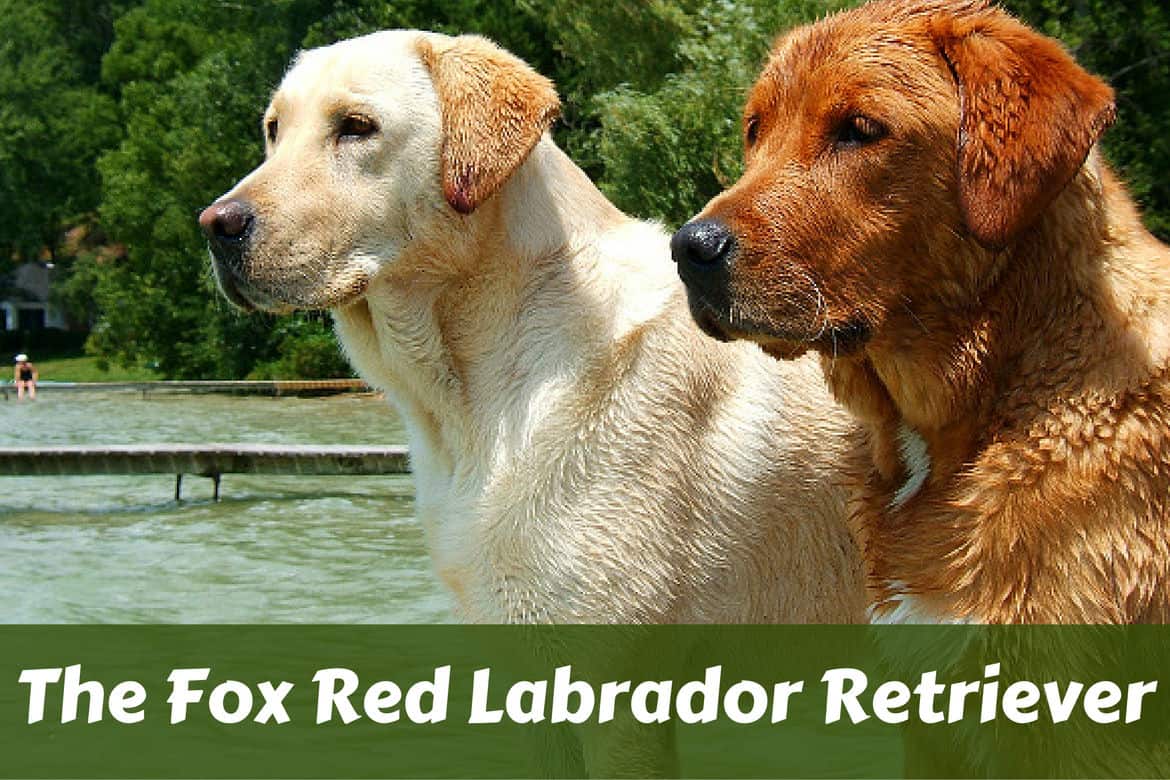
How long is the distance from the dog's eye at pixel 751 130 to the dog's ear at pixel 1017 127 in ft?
1.71

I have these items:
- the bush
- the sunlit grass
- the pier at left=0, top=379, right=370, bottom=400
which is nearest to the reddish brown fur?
the pier at left=0, top=379, right=370, bottom=400

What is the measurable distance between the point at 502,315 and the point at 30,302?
290 feet

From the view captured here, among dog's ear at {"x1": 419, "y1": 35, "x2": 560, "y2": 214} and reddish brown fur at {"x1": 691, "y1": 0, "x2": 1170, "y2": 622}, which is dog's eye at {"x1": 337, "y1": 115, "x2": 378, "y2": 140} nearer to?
dog's ear at {"x1": 419, "y1": 35, "x2": 560, "y2": 214}

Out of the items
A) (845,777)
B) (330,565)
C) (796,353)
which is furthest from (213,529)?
(796,353)

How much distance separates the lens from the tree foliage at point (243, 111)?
20188 mm

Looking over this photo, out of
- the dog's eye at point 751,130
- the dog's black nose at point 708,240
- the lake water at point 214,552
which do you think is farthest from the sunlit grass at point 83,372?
the dog's black nose at point 708,240

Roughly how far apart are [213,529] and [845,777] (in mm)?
8597

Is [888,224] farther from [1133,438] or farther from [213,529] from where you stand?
[213,529]

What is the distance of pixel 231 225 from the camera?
14.6 feet

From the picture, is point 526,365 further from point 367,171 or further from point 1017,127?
point 1017,127

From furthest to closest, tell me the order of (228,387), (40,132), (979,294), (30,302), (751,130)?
(30,302) < (40,132) < (228,387) < (751,130) < (979,294)

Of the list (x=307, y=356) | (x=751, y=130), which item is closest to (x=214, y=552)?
(x=751, y=130)

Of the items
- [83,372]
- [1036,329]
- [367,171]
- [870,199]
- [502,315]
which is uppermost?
[870,199]

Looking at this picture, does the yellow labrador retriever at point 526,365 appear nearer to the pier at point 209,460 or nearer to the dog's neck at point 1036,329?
the dog's neck at point 1036,329
